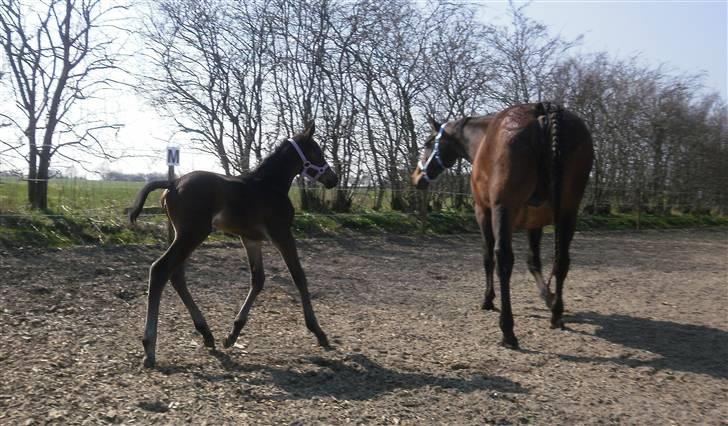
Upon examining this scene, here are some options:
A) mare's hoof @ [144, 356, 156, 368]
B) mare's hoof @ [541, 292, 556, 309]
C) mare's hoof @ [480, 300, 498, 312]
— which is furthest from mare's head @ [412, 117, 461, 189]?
mare's hoof @ [144, 356, 156, 368]

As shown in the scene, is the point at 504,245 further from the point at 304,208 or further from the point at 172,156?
the point at 304,208

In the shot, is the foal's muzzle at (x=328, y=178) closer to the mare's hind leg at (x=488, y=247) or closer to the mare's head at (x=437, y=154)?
the mare's hind leg at (x=488, y=247)

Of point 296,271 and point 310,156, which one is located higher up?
point 310,156

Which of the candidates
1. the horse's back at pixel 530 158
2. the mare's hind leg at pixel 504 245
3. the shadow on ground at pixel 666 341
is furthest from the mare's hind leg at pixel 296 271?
the shadow on ground at pixel 666 341

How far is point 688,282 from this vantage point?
9.91 m

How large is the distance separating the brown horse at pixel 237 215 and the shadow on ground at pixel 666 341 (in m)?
2.75

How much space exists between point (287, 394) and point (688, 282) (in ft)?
26.1

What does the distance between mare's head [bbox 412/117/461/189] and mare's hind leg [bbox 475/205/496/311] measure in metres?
0.97

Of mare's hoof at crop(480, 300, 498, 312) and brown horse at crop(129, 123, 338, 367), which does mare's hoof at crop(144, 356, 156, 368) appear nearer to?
brown horse at crop(129, 123, 338, 367)

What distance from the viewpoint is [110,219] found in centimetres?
1125

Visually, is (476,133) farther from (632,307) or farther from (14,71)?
(14,71)

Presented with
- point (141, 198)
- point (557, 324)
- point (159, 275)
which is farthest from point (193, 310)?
point (557, 324)

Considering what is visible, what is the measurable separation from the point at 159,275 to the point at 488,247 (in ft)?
12.9

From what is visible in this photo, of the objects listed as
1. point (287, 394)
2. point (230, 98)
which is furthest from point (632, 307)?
point (230, 98)
